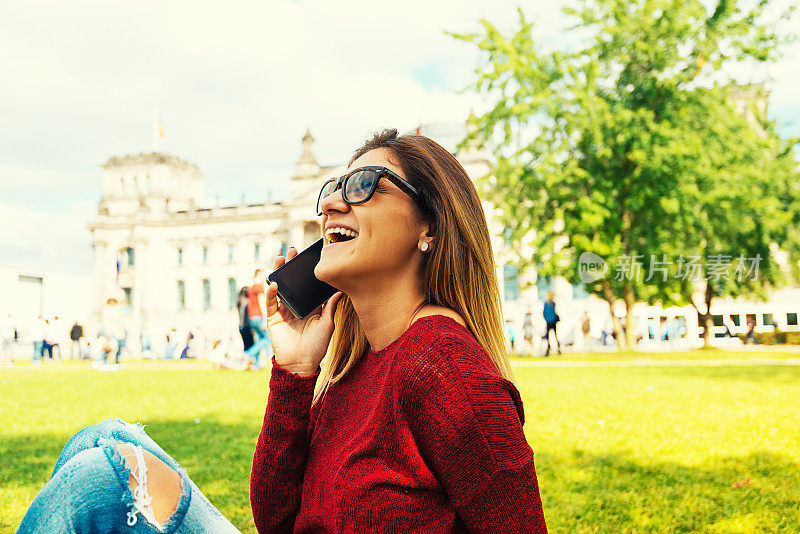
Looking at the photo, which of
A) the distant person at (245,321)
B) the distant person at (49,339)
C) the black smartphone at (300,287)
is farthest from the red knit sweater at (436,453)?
the distant person at (49,339)

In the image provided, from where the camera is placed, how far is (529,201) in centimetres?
2361

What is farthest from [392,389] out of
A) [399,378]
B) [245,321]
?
Result: [245,321]

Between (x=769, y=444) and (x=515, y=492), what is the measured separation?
4.55m

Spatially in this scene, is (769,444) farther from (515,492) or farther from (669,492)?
(515,492)

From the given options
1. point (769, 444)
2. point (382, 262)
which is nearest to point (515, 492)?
point (382, 262)

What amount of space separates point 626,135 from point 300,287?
66.1 feet

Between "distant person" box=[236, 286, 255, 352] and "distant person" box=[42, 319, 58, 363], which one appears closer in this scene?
"distant person" box=[236, 286, 255, 352]

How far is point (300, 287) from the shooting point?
2273 mm

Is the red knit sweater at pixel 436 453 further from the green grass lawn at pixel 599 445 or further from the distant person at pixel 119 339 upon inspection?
the distant person at pixel 119 339

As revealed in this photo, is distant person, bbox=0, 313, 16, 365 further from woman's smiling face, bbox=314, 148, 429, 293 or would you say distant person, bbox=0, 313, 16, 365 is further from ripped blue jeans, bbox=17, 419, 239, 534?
woman's smiling face, bbox=314, 148, 429, 293

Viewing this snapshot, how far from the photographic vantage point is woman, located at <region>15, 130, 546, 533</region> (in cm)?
143

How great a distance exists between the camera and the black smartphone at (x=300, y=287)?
2236 mm

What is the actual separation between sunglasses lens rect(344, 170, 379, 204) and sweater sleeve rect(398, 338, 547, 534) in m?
0.60

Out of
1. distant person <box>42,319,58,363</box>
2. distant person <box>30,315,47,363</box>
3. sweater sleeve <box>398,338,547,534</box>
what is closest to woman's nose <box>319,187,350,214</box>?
sweater sleeve <box>398,338,547,534</box>
